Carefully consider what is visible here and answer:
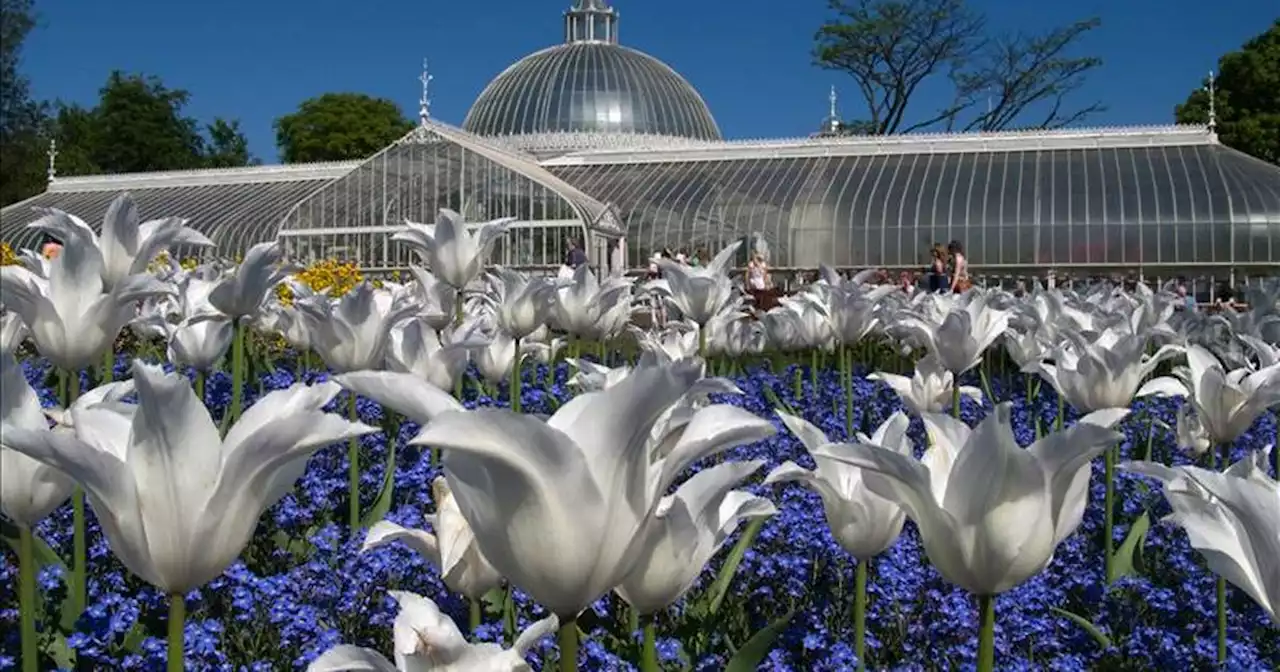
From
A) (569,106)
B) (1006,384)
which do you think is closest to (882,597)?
A: (1006,384)

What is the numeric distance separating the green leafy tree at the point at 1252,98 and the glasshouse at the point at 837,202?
30.1 feet

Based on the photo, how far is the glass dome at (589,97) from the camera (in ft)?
131

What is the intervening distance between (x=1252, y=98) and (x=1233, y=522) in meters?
38.7

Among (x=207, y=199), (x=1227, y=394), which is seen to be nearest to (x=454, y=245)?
(x=1227, y=394)

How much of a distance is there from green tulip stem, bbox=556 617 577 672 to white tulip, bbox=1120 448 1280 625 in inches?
28.6

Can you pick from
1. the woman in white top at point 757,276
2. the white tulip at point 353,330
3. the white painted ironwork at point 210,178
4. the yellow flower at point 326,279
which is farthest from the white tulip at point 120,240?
the white painted ironwork at point 210,178

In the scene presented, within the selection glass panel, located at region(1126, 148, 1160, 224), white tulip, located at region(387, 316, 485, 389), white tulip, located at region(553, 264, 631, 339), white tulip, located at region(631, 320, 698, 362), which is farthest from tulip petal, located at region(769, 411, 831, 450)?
glass panel, located at region(1126, 148, 1160, 224)

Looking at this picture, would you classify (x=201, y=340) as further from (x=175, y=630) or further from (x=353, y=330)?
(x=175, y=630)

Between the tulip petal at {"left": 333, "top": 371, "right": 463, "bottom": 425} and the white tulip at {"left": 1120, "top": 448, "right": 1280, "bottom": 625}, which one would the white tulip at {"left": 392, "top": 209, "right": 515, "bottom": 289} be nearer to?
the white tulip at {"left": 1120, "top": 448, "right": 1280, "bottom": 625}

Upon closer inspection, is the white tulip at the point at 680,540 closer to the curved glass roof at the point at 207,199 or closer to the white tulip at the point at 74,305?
the white tulip at the point at 74,305

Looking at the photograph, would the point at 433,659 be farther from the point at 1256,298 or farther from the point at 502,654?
the point at 1256,298

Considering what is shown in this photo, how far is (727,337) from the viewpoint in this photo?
7387 millimetres

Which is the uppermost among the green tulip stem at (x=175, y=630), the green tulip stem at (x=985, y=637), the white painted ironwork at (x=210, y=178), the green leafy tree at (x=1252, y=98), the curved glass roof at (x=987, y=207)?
the green leafy tree at (x=1252, y=98)

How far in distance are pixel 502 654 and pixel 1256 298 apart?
332 inches
